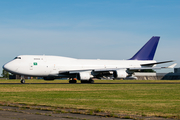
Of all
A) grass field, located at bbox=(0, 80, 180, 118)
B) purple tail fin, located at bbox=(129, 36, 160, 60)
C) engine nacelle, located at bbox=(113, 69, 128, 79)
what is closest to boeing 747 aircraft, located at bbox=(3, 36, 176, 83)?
engine nacelle, located at bbox=(113, 69, 128, 79)

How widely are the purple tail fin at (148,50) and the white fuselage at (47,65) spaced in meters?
9.11

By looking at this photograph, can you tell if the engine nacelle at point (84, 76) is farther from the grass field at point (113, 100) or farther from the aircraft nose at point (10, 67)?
the grass field at point (113, 100)

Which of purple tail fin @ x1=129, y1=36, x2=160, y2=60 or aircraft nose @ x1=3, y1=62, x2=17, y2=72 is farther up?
purple tail fin @ x1=129, y1=36, x2=160, y2=60

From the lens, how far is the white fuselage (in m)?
47.5

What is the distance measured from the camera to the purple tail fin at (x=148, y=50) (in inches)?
2500

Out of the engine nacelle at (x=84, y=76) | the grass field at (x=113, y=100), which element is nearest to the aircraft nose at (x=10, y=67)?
the engine nacelle at (x=84, y=76)

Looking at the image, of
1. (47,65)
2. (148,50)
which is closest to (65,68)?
(47,65)

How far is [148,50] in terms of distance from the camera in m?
64.1

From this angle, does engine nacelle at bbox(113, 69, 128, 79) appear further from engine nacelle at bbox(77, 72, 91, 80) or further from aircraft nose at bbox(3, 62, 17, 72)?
aircraft nose at bbox(3, 62, 17, 72)

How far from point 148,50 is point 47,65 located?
26.0 metres

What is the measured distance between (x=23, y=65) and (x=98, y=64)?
15267 millimetres

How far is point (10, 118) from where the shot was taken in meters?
11.1

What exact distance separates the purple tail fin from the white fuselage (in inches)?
359

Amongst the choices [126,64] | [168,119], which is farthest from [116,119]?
[126,64]
